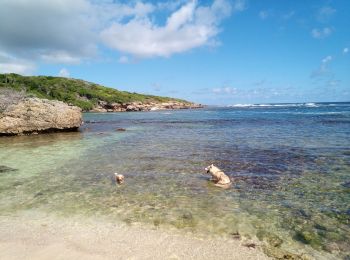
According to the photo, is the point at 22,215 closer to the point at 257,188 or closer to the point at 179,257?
the point at 179,257

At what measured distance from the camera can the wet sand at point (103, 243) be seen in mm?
6199

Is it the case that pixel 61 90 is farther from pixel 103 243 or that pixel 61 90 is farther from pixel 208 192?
pixel 103 243

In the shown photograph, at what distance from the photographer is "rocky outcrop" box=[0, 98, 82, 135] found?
28141 millimetres

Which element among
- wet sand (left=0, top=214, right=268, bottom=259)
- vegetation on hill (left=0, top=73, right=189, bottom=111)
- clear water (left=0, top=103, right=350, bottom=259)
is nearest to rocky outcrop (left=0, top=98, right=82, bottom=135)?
clear water (left=0, top=103, right=350, bottom=259)

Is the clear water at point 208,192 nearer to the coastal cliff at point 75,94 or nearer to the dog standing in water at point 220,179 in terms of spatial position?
the dog standing in water at point 220,179

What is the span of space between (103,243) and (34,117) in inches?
993

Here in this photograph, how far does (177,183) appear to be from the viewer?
1145 cm

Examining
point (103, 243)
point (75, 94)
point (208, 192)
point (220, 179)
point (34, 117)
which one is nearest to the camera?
point (103, 243)

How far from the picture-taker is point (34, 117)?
95.0 ft

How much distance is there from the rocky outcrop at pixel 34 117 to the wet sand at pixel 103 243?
2273 centimetres

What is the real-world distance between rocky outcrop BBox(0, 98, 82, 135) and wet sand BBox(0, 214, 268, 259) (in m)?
22.7

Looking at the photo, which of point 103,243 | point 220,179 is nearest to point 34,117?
point 220,179

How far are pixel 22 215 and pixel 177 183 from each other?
5138 millimetres

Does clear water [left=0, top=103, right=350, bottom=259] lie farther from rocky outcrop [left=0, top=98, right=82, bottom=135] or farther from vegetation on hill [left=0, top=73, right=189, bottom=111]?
vegetation on hill [left=0, top=73, right=189, bottom=111]
